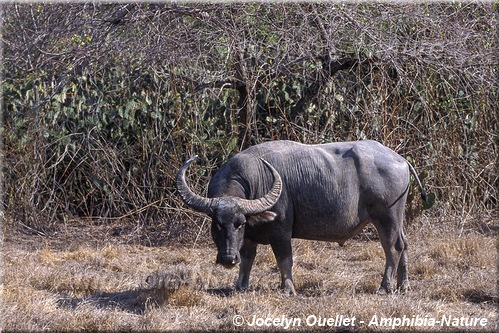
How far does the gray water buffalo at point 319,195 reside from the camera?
21.7 feet

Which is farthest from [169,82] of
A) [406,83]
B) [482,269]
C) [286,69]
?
[482,269]

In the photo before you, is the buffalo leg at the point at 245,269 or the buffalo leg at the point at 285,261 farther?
the buffalo leg at the point at 245,269

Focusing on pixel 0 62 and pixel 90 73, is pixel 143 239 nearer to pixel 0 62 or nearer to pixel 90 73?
pixel 90 73

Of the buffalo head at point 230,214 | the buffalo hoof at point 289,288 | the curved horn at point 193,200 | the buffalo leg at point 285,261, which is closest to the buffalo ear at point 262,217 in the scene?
the buffalo head at point 230,214

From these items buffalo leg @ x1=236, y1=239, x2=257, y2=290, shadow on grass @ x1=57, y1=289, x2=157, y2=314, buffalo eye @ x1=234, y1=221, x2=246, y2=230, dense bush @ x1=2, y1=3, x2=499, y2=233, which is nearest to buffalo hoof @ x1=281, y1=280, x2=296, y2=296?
buffalo leg @ x1=236, y1=239, x2=257, y2=290

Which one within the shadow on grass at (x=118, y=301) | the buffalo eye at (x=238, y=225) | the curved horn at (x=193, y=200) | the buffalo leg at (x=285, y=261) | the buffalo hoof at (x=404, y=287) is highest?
the curved horn at (x=193, y=200)

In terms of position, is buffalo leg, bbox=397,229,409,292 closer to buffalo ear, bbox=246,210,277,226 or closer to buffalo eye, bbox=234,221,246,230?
buffalo ear, bbox=246,210,277,226

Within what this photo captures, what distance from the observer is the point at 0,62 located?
945 centimetres

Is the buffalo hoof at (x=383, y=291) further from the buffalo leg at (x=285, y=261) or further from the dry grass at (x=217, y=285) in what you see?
the buffalo leg at (x=285, y=261)

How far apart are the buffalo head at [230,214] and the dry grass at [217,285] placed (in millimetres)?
418

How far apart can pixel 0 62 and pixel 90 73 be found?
113 cm

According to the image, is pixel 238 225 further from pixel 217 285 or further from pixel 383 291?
pixel 383 291

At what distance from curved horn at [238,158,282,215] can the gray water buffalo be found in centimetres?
8

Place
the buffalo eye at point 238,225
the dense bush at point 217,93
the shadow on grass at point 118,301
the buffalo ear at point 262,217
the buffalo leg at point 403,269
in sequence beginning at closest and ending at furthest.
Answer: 1. the shadow on grass at point 118,301
2. the buffalo eye at point 238,225
3. the buffalo ear at point 262,217
4. the buffalo leg at point 403,269
5. the dense bush at point 217,93
